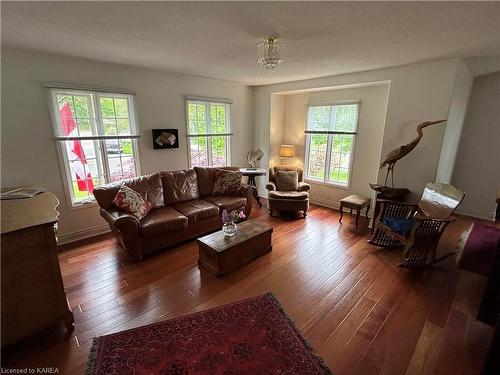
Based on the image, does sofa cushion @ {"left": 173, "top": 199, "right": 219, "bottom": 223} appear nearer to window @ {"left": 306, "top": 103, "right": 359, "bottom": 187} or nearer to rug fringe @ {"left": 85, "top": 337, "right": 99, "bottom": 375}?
rug fringe @ {"left": 85, "top": 337, "right": 99, "bottom": 375}

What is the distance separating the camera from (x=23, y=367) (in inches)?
66.8

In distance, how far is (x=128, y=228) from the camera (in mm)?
2848

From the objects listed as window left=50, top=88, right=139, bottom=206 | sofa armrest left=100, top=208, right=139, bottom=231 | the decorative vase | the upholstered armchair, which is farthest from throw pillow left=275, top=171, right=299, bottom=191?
sofa armrest left=100, top=208, right=139, bottom=231

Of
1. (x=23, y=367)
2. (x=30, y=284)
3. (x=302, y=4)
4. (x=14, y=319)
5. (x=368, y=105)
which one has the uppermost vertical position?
(x=302, y=4)

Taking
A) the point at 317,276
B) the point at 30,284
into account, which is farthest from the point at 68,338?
the point at 317,276

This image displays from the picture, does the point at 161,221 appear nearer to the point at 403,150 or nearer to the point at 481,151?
the point at 403,150

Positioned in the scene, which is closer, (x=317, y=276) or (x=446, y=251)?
(x=317, y=276)

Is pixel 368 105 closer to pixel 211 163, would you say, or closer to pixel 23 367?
pixel 211 163

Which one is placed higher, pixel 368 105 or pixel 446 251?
pixel 368 105

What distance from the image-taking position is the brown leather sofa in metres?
2.95

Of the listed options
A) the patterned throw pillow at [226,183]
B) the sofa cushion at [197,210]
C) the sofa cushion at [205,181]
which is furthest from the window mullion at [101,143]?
the patterned throw pillow at [226,183]

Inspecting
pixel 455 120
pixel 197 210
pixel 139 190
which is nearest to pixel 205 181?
pixel 197 210

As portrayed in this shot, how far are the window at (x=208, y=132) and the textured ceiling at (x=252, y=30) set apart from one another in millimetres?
1347

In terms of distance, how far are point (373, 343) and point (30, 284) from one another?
8.79 ft
